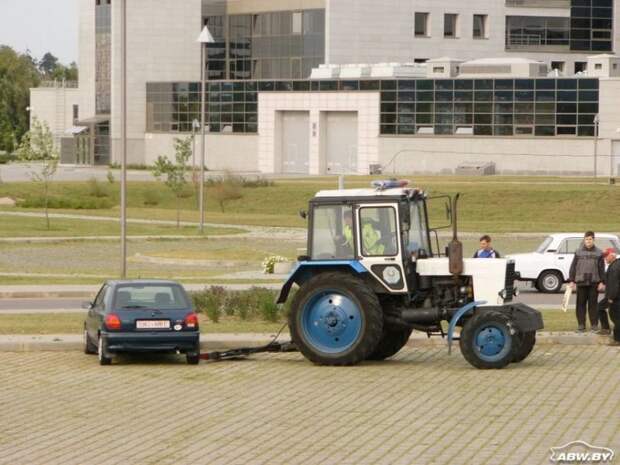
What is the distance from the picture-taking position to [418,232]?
818 inches

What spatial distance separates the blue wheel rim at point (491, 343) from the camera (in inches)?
779

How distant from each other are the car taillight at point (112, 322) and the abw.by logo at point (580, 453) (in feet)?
26.6

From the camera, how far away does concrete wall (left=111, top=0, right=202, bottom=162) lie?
119562 mm

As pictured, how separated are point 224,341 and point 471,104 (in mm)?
78629

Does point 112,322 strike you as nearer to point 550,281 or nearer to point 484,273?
point 484,273

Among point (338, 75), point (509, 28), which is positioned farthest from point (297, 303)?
point (509, 28)

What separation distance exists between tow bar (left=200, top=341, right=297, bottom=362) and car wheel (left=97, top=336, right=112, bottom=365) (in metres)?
1.36

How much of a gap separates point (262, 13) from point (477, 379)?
104 metres

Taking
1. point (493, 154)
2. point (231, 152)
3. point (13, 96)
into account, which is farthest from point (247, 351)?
point (13, 96)

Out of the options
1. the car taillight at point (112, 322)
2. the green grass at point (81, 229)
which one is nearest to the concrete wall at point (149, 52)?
the green grass at point (81, 229)

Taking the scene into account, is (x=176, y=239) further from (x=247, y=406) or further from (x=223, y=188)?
(x=247, y=406)

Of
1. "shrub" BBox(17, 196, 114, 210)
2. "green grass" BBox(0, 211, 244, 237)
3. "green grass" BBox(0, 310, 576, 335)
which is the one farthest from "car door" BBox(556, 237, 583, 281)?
"shrub" BBox(17, 196, 114, 210)

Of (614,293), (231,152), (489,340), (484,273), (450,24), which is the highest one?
(450,24)

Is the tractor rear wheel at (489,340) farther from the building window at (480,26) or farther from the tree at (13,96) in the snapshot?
the tree at (13,96)
